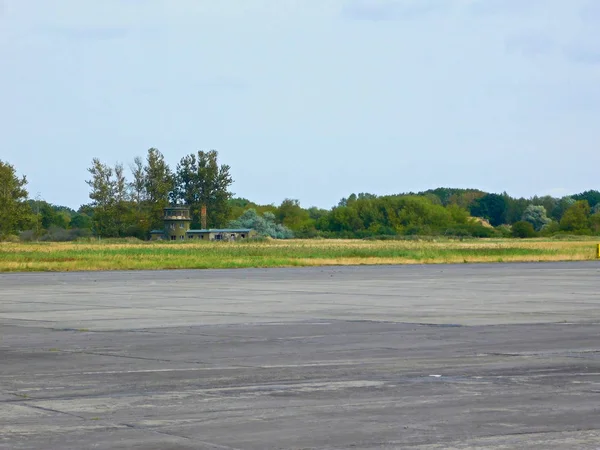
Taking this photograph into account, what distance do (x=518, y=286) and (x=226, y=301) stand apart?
11.8 meters

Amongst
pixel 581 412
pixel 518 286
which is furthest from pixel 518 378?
pixel 518 286

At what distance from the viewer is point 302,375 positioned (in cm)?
1314

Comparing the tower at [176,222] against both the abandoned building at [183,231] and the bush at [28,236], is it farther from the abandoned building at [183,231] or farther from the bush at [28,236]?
the bush at [28,236]

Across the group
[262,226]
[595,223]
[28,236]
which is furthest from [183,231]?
[595,223]

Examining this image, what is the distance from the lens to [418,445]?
28.4 ft

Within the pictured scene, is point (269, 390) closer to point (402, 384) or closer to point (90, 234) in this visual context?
point (402, 384)

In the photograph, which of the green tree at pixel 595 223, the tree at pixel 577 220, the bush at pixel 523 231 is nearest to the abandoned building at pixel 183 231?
the bush at pixel 523 231

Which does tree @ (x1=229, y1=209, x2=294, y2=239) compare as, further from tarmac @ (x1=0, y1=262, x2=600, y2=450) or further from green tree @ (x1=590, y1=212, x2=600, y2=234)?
tarmac @ (x1=0, y1=262, x2=600, y2=450)

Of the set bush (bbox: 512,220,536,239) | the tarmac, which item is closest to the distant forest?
bush (bbox: 512,220,536,239)

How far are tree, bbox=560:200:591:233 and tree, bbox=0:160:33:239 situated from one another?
306 ft

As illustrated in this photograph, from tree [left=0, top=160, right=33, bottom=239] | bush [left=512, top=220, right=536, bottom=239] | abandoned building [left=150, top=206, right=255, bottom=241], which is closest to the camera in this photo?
tree [left=0, top=160, right=33, bottom=239]

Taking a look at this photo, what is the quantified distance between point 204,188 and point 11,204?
170ft

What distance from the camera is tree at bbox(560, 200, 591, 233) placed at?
587ft

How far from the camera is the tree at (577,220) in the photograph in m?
179
